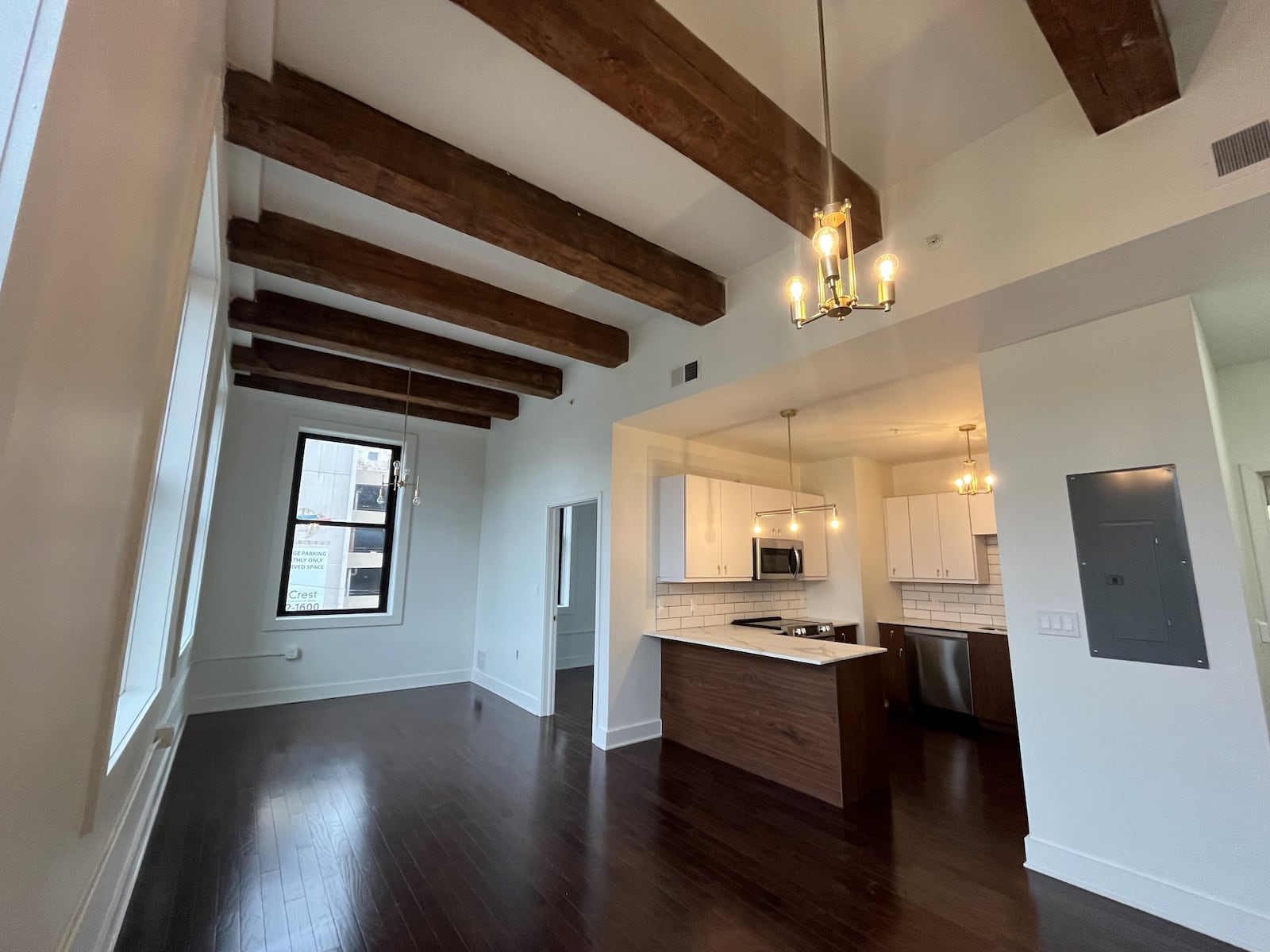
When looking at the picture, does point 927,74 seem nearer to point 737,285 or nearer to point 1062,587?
point 737,285

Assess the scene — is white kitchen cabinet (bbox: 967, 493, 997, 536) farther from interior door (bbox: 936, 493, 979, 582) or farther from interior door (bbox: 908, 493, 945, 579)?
interior door (bbox: 908, 493, 945, 579)

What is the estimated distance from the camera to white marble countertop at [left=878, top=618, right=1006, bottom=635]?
4969mm

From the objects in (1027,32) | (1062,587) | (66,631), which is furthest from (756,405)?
(66,631)

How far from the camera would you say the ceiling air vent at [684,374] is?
12.3 feet

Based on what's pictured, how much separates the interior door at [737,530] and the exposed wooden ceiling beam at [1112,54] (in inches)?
130

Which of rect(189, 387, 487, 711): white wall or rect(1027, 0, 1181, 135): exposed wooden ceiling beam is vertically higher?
rect(1027, 0, 1181, 135): exposed wooden ceiling beam

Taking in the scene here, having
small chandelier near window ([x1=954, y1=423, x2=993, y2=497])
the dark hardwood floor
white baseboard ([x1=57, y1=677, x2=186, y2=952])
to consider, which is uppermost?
small chandelier near window ([x1=954, y1=423, x2=993, y2=497])

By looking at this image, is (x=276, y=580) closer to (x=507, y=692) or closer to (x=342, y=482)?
(x=342, y=482)

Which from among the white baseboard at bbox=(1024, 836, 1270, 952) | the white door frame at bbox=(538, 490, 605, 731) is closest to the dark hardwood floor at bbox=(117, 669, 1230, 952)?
the white baseboard at bbox=(1024, 836, 1270, 952)

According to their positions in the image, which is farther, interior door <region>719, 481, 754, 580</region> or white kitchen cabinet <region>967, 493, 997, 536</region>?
white kitchen cabinet <region>967, 493, 997, 536</region>

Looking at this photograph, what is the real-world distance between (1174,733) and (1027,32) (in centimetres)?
276

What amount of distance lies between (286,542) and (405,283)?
3.55 metres

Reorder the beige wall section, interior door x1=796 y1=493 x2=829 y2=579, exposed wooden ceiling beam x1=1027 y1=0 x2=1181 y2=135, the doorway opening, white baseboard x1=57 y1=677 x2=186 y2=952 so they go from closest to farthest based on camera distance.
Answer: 1. the beige wall section
2. white baseboard x1=57 y1=677 x2=186 y2=952
3. exposed wooden ceiling beam x1=1027 y1=0 x2=1181 y2=135
4. interior door x1=796 y1=493 x2=829 y2=579
5. the doorway opening

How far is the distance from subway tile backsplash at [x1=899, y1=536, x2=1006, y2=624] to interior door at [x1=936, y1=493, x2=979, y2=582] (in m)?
0.24
